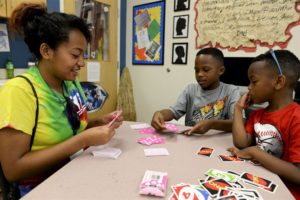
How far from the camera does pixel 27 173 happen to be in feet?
2.90

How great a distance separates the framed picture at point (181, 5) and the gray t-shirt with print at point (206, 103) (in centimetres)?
160

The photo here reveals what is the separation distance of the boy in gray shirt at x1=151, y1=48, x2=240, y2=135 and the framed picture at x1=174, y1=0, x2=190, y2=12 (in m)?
1.48

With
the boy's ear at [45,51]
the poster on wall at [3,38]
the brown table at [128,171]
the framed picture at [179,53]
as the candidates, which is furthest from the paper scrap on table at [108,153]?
the framed picture at [179,53]

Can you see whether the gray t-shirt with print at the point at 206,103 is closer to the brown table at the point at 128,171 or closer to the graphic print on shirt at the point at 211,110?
the graphic print on shirt at the point at 211,110

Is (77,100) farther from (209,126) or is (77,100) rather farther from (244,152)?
(244,152)

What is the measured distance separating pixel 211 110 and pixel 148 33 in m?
2.12

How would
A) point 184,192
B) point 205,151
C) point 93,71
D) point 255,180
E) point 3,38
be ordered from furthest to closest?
point 93,71 < point 3,38 < point 205,151 < point 255,180 < point 184,192

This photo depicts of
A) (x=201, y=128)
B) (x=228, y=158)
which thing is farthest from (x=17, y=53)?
(x=228, y=158)

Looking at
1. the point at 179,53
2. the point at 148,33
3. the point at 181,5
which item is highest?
the point at 181,5

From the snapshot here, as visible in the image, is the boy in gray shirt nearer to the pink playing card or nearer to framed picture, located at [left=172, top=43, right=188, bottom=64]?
the pink playing card

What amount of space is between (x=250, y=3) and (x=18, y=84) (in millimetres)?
2425

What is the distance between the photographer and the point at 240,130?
1.17 m

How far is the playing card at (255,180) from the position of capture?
784 millimetres

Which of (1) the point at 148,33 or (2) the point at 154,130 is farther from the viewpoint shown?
(1) the point at 148,33
